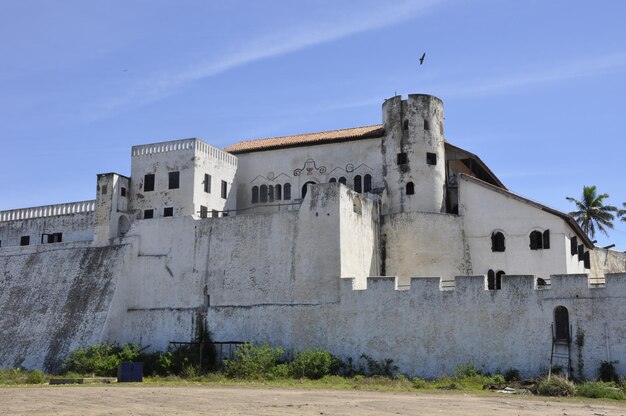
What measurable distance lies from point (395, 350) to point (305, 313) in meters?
4.66

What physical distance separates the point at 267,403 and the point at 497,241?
19.8m

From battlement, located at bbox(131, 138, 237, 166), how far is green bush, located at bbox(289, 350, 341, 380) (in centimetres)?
1313

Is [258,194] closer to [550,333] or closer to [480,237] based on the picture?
[480,237]

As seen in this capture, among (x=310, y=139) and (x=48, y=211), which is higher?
(x=310, y=139)

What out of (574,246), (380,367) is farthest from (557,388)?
(574,246)

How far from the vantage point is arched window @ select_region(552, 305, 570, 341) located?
30016 millimetres

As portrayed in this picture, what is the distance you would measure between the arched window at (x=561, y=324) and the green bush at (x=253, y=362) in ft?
37.4

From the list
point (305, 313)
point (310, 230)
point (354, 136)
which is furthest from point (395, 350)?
point (354, 136)

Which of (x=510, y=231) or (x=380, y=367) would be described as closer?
(x=380, y=367)

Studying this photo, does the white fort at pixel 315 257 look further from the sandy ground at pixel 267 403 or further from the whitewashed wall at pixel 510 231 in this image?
the sandy ground at pixel 267 403

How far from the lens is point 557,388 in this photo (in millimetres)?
26500

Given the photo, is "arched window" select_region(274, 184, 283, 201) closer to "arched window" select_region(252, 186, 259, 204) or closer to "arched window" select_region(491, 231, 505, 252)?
"arched window" select_region(252, 186, 259, 204)

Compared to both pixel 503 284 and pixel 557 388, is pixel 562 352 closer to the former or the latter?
pixel 503 284

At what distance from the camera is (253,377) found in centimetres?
3288
